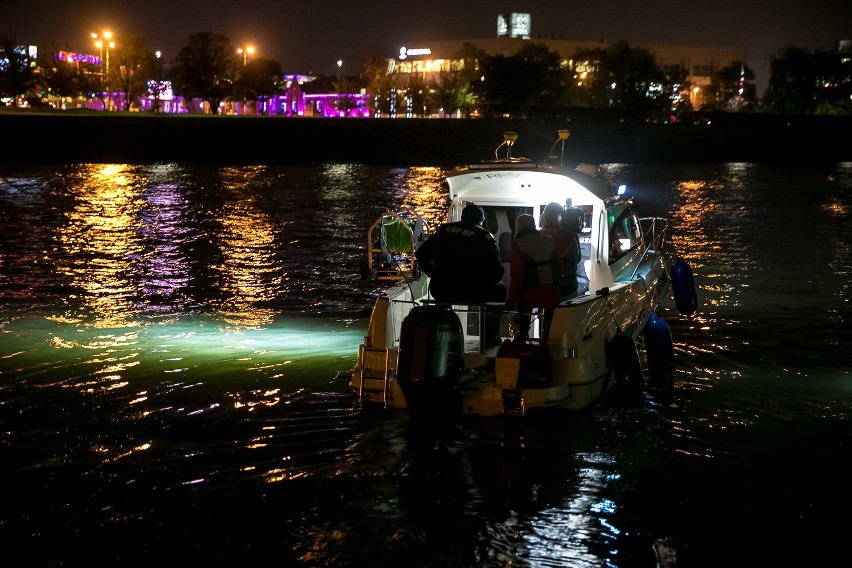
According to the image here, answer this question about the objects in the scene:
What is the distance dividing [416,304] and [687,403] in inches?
143

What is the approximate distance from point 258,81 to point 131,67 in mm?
21298

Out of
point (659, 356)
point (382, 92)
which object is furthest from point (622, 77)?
point (659, 356)

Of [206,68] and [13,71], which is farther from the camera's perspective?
[206,68]

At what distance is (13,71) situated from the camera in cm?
12769

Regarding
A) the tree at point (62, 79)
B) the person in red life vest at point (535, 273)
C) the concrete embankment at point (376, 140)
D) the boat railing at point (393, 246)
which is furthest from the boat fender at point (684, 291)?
the tree at point (62, 79)

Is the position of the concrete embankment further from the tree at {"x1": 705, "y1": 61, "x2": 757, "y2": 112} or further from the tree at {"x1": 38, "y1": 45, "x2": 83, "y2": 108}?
the tree at {"x1": 705, "y1": 61, "x2": 757, "y2": 112}

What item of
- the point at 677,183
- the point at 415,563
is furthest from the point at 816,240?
the point at 677,183

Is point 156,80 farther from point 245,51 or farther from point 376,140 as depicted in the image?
point 376,140

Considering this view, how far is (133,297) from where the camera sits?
19.7 metres

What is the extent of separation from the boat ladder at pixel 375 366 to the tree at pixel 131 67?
125856mm

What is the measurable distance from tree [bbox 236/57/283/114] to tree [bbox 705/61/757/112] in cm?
7638

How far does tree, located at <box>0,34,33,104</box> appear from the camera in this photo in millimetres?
126750

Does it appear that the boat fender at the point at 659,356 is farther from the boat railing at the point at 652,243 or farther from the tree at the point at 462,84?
the tree at the point at 462,84

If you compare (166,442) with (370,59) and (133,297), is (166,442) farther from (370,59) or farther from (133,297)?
(370,59)
